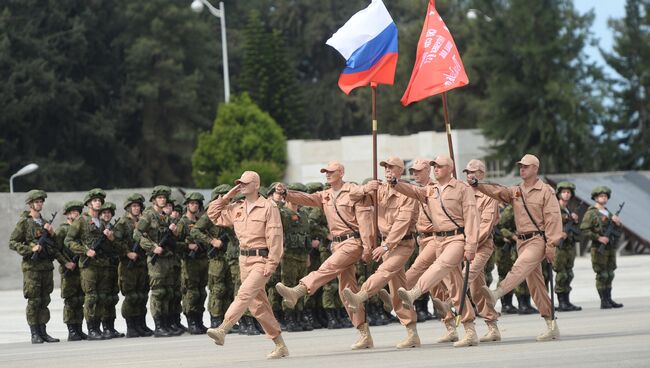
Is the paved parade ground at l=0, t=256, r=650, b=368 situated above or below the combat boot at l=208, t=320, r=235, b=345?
below

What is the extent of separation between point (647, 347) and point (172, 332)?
26.1 feet

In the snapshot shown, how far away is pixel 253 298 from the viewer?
16797 mm

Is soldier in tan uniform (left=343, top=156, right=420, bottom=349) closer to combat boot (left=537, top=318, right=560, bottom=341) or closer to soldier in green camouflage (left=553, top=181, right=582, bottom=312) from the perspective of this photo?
combat boot (left=537, top=318, right=560, bottom=341)

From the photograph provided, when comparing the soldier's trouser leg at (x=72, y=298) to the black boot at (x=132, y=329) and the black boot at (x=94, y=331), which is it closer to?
the black boot at (x=94, y=331)

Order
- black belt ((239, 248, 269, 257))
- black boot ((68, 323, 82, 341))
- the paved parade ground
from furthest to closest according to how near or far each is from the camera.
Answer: black boot ((68, 323, 82, 341))
black belt ((239, 248, 269, 257))
the paved parade ground

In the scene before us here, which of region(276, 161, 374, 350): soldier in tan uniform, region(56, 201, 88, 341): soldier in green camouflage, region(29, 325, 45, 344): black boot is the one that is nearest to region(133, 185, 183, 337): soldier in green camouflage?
region(56, 201, 88, 341): soldier in green camouflage

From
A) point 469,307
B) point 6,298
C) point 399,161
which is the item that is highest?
point 399,161

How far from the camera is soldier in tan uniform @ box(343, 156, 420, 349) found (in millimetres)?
17266

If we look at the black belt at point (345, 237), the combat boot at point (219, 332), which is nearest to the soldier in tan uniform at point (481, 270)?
the black belt at point (345, 237)

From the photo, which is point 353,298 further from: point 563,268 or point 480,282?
point 563,268

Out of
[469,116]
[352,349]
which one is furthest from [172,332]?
[469,116]

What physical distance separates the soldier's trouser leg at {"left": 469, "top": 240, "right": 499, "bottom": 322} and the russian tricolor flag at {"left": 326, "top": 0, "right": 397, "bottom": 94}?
9.65 feet

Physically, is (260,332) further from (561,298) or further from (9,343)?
(561,298)

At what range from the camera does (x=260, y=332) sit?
71.2ft
